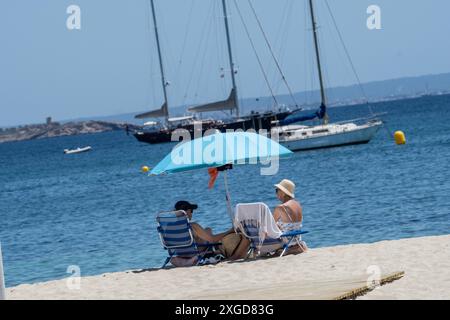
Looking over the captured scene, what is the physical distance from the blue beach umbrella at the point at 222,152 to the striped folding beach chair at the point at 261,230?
62 centimetres

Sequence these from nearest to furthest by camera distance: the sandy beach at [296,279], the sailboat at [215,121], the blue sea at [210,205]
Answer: the sandy beach at [296,279] → the blue sea at [210,205] → the sailboat at [215,121]

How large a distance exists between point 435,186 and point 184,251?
16432mm

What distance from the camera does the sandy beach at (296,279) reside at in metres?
10.3

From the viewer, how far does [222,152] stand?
13898 mm

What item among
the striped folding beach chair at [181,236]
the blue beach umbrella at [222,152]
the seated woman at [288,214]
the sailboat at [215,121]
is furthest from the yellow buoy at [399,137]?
the striped folding beach chair at [181,236]

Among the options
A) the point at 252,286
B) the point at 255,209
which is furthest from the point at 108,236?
the point at 252,286

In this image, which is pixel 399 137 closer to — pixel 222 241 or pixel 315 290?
pixel 222 241

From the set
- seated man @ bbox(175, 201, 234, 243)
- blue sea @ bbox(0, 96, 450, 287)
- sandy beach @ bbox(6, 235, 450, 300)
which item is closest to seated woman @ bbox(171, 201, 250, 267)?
seated man @ bbox(175, 201, 234, 243)

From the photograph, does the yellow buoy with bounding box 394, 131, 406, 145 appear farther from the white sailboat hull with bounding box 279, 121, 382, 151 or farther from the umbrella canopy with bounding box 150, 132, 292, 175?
the umbrella canopy with bounding box 150, 132, 292, 175

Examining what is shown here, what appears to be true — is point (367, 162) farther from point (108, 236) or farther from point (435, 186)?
point (108, 236)

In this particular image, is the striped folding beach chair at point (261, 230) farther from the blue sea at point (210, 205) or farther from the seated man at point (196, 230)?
the blue sea at point (210, 205)

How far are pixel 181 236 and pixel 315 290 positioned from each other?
4211 millimetres

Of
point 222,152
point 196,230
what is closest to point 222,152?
point 222,152

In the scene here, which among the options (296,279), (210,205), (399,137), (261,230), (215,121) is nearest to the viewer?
(296,279)
